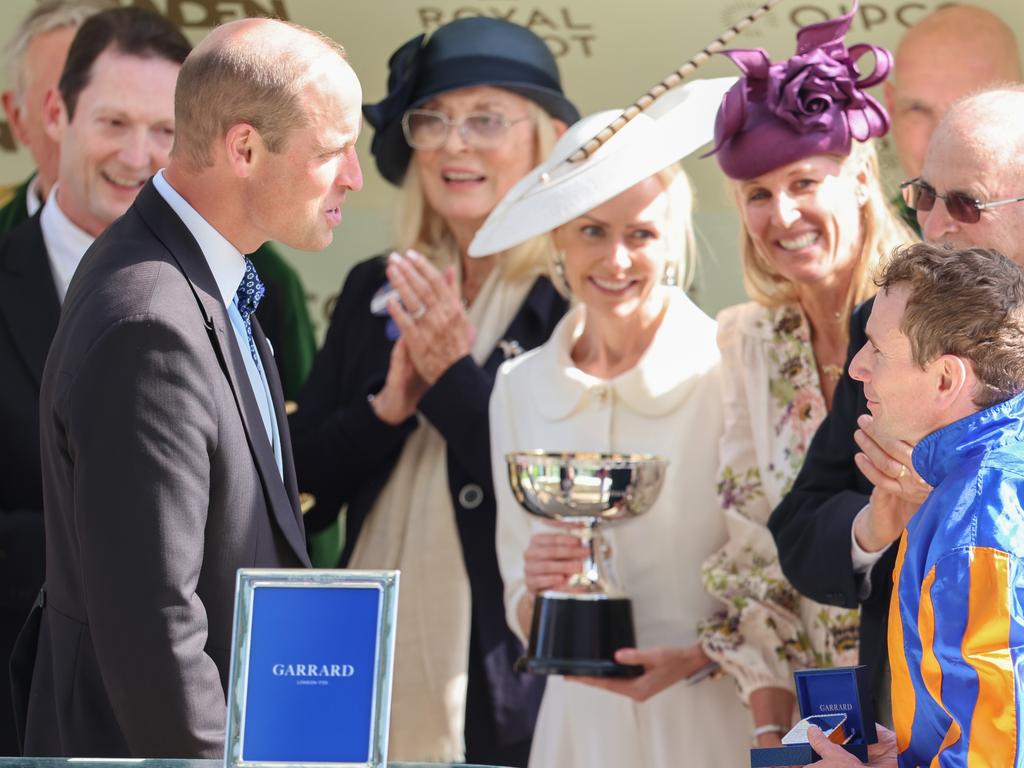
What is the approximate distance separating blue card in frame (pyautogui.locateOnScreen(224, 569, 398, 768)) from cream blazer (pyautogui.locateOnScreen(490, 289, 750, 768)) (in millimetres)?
1609

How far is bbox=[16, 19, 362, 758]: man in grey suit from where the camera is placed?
1.97 meters

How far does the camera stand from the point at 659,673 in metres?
3.14

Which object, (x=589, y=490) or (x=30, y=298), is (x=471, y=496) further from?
(x=30, y=298)

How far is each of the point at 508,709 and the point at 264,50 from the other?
1.86m

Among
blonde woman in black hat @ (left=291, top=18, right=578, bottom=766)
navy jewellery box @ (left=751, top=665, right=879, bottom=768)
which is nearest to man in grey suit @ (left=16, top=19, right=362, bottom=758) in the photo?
navy jewellery box @ (left=751, top=665, right=879, bottom=768)

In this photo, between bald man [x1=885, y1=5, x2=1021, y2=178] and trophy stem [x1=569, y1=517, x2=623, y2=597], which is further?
Answer: bald man [x1=885, y1=5, x2=1021, y2=178]

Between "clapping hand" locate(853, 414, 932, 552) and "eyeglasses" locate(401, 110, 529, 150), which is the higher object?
"eyeglasses" locate(401, 110, 529, 150)

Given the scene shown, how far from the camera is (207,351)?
2.09 metres

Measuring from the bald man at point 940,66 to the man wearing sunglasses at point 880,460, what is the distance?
60.8 inches

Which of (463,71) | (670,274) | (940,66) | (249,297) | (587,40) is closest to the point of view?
(249,297)

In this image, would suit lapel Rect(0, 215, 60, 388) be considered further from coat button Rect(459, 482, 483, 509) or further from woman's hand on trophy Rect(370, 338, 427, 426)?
coat button Rect(459, 482, 483, 509)

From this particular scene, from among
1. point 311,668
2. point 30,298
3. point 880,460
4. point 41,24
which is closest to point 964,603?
point 880,460

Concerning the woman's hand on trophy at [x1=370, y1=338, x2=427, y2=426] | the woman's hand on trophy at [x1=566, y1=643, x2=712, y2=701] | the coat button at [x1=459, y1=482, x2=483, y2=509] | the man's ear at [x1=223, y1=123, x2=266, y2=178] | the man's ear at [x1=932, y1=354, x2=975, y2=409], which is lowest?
the woman's hand on trophy at [x1=566, y1=643, x2=712, y2=701]

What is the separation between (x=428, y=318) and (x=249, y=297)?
4.40 ft
